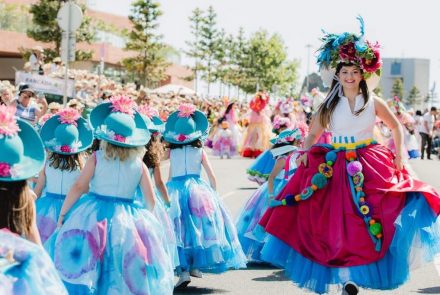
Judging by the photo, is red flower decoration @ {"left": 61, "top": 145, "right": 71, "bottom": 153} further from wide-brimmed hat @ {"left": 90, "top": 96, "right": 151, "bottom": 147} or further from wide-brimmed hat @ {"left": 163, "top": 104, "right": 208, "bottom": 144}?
wide-brimmed hat @ {"left": 90, "top": 96, "right": 151, "bottom": 147}

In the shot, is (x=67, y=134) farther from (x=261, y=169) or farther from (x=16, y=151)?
(x=16, y=151)

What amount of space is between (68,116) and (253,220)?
2525 mm

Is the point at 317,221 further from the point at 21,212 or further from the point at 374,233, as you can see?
the point at 21,212

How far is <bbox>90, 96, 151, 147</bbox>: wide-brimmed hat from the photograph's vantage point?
6883 millimetres

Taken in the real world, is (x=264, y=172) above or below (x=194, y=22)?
below

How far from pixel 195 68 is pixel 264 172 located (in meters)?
71.5

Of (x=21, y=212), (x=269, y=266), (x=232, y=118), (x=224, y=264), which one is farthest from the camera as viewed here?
(x=232, y=118)

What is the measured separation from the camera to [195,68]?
8288cm

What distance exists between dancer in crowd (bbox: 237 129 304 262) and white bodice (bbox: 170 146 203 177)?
0.83m

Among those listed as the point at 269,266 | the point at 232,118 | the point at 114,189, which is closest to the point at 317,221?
the point at 114,189

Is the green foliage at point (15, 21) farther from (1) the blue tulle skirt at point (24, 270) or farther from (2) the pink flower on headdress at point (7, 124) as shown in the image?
(1) the blue tulle skirt at point (24, 270)

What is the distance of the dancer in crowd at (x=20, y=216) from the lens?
159 inches

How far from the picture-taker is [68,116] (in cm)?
884

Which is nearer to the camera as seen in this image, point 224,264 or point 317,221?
point 317,221
